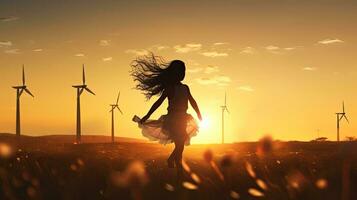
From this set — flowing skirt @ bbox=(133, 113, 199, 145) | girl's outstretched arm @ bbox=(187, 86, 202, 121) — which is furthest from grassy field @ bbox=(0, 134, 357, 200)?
girl's outstretched arm @ bbox=(187, 86, 202, 121)

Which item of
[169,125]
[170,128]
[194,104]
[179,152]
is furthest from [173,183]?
[194,104]

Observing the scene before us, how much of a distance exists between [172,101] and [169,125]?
1.79 ft

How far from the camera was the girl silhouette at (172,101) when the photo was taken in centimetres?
1301

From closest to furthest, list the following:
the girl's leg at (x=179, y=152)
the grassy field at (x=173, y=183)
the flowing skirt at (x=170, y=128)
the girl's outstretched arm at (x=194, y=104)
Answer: the grassy field at (x=173, y=183) → the girl's leg at (x=179, y=152) → the flowing skirt at (x=170, y=128) → the girl's outstretched arm at (x=194, y=104)

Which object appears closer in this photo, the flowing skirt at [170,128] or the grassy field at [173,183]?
the grassy field at [173,183]

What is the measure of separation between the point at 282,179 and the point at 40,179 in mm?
4982

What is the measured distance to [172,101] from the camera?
1314 centimetres

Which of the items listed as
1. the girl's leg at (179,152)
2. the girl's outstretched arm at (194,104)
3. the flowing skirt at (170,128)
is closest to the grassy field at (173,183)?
the girl's leg at (179,152)

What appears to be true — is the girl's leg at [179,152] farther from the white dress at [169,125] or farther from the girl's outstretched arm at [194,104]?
the girl's outstretched arm at [194,104]

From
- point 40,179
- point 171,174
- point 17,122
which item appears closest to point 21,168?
point 40,179

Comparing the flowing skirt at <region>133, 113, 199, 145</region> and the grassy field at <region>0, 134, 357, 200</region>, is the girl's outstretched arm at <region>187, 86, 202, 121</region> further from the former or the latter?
the grassy field at <region>0, 134, 357, 200</region>

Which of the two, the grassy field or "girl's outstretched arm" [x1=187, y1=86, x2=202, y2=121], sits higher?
"girl's outstretched arm" [x1=187, y1=86, x2=202, y2=121]

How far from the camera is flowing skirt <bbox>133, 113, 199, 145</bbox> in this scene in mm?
13031

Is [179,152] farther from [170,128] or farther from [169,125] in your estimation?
[169,125]
